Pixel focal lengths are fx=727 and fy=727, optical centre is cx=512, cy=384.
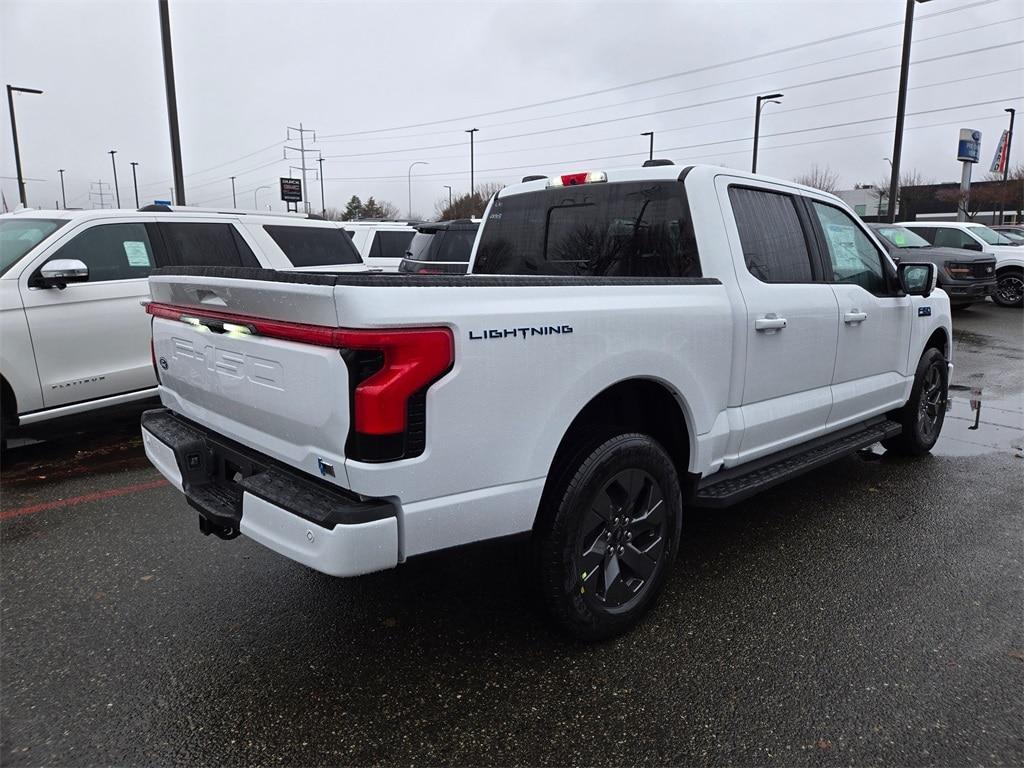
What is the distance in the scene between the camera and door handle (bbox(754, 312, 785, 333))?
3553 mm

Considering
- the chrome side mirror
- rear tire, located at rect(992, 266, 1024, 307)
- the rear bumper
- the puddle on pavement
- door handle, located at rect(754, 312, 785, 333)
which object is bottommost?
the puddle on pavement

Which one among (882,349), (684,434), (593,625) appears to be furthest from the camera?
(882,349)

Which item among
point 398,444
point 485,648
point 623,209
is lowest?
point 485,648

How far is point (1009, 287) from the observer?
16453mm

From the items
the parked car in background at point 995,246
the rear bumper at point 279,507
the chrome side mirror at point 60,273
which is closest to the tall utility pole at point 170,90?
the chrome side mirror at point 60,273

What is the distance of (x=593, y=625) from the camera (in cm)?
294

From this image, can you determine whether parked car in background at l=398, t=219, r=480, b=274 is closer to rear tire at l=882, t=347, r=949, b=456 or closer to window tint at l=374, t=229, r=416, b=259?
window tint at l=374, t=229, r=416, b=259

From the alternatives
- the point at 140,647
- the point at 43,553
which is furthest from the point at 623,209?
the point at 43,553

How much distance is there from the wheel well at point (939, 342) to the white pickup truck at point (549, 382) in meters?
1.28

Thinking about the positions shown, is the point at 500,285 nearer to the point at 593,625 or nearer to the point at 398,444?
the point at 398,444

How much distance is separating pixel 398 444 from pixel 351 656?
118 cm

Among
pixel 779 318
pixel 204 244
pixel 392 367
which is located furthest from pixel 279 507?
pixel 204 244

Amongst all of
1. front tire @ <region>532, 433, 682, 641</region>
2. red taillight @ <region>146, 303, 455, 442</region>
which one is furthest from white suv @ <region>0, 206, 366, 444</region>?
front tire @ <region>532, 433, 682, 641</region>

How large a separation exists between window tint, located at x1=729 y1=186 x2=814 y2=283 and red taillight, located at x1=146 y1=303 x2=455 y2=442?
6.53ft
